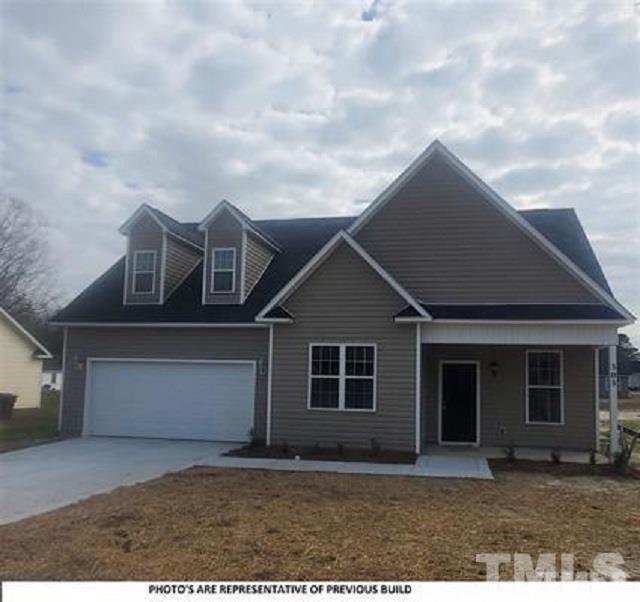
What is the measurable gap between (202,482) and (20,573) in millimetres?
5426

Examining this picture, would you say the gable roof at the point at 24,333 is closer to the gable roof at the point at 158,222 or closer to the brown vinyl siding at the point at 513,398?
the gable roof at the point at 158,222

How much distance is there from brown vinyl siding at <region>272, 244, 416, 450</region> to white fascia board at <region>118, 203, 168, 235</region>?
18.0 feet

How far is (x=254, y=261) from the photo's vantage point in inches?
787

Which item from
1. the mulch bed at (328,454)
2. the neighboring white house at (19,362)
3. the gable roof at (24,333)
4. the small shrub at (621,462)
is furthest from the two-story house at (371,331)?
the neighboring white house at (19,362)

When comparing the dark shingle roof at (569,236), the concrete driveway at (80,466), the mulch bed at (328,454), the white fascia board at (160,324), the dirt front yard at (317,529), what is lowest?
the concrete driveway at (80,466)

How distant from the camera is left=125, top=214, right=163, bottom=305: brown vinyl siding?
19875 mm

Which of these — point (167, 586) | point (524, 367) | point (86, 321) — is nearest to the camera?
point (167, 586)

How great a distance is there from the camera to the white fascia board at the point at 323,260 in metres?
15.7

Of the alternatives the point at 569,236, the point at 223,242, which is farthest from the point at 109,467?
the point at 569,236

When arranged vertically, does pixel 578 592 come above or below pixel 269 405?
below

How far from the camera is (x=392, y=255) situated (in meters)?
17.6

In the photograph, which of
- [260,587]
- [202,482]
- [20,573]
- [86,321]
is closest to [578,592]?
[260,587]

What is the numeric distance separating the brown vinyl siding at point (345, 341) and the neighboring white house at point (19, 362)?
18.5m

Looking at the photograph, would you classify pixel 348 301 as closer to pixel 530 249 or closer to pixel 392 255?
pixel 392 255
